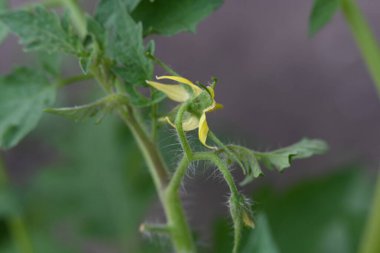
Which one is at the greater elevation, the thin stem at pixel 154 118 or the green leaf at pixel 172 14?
the green leaf at pixel 172 14

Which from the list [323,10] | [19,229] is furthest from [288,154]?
[19,229]

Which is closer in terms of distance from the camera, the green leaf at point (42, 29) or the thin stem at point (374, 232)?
the green leaf at point (42, 29)

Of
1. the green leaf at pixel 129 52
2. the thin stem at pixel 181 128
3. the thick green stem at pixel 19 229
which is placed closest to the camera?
the thin stem at pixel 181 128

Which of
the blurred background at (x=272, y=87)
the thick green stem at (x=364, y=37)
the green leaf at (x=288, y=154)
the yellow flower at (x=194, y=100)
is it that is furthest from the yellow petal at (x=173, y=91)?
the blurred background at (x=272, y=87)

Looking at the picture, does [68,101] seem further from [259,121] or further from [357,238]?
[357,238]

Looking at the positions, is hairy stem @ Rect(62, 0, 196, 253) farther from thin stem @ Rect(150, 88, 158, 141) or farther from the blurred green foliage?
the blurred green foliage

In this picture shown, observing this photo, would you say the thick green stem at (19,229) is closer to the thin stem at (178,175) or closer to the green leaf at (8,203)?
the green leaf at (8,203)
